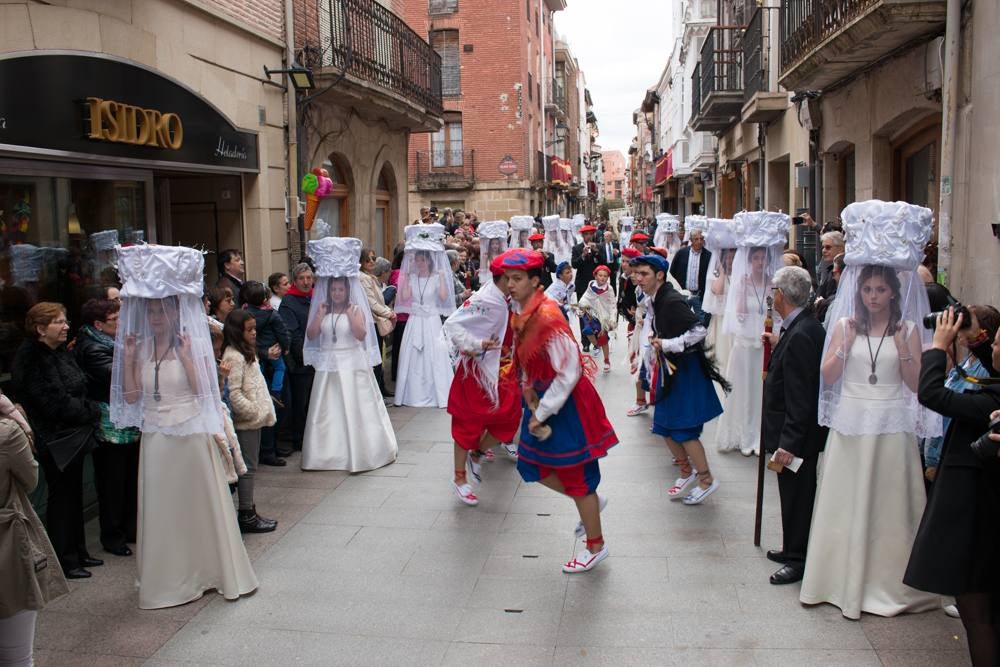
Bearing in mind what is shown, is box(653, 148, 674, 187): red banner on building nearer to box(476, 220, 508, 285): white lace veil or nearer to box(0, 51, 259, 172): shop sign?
box(476, 220, 508, 285): white lace veil

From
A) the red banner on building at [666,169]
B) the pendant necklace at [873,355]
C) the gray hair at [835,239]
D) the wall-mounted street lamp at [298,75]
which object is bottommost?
the pendant necklace at [873,355]

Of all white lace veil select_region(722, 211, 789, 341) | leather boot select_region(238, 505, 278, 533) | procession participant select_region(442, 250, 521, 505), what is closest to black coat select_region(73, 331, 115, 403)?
leather boot select_region(238, 505, 278, 533)

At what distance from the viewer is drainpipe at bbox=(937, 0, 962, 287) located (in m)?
8.81

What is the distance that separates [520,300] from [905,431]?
2.19m

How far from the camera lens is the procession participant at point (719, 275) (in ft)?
28.8

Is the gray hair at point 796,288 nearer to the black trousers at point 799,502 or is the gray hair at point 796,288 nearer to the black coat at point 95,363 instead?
the black trousers at point 799,502

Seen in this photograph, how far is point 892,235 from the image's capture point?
457 centimetres

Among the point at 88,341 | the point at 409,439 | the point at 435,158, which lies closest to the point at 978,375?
the point at 88,341

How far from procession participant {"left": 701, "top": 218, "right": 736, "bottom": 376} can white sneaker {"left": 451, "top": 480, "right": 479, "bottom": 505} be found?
3103 millimetres

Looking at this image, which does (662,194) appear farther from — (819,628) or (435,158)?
(819,628)

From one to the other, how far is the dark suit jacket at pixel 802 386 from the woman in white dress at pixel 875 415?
252 mm

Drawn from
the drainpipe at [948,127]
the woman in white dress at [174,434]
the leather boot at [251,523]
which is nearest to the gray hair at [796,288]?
the woman in white dress at [174,434]

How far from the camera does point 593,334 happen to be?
11805 mm

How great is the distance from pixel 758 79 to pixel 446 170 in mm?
16693
